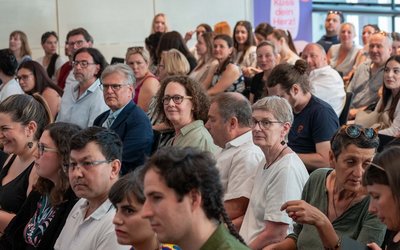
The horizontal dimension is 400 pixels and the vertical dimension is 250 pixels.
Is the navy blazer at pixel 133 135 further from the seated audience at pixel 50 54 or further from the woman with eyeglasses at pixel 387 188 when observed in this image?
the seated audience at pixel 50 54

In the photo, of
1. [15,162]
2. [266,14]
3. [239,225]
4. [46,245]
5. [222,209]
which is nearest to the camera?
[222,209]

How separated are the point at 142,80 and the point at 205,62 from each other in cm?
163

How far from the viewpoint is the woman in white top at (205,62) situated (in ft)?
27.4

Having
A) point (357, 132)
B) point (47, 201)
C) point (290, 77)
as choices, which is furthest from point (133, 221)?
point (290, 77)

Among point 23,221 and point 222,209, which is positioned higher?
point 222,209

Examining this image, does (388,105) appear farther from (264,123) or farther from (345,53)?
(345,53)

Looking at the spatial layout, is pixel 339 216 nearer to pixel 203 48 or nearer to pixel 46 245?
pixel 46 245

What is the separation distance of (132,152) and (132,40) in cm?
725

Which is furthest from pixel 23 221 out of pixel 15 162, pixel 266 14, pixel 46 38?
pixel 266 14

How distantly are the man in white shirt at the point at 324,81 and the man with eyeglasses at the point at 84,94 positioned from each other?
1613 mm

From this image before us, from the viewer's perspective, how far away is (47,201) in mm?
4102

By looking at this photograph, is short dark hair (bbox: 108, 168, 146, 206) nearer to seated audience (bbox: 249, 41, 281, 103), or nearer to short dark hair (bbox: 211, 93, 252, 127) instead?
short dark hair (bbox: 211, 93, 252, 127)

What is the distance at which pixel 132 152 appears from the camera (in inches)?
208

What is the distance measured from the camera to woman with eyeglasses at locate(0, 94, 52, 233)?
4.56 meters
